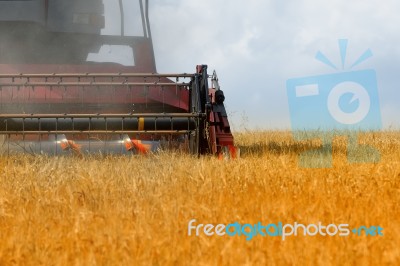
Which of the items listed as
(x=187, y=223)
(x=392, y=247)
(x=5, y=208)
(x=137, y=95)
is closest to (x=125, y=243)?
(x=187, y=223)

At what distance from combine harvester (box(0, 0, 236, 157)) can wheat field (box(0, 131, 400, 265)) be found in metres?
1.24

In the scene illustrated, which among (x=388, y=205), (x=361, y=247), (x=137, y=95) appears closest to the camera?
(x=361, y=247)

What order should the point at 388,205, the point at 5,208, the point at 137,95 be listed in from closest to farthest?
the point at 388,205, the point at 5,208, the point at 137,95

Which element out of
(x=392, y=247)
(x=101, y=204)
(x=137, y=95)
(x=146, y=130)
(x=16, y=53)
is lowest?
(x=392, y=247)

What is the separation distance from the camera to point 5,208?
3027 mm

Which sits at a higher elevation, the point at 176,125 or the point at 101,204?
the point at 176,125

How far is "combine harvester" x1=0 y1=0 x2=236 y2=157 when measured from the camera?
221 inches

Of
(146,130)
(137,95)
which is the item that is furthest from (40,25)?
(146,130)

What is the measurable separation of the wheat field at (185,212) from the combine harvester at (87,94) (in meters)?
1.24

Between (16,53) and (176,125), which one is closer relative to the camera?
(176,125)

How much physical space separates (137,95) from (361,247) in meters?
4.77

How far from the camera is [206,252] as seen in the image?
6.81 feet

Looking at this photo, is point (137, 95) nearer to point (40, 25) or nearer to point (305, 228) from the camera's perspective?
point (40, 25)

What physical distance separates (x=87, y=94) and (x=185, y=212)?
13.8ft
